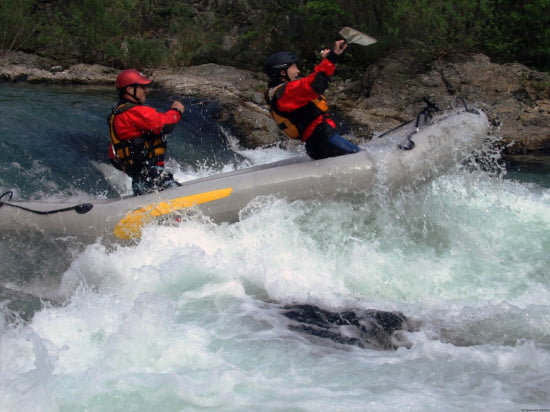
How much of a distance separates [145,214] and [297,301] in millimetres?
1272

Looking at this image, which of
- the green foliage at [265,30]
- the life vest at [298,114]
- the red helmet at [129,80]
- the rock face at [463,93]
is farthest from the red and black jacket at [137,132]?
the green foliage at [265,30]

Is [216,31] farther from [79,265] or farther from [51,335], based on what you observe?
[51,335]

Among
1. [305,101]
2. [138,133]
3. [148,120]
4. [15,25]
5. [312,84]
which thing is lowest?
[138,133]

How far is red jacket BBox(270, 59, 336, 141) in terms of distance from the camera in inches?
172

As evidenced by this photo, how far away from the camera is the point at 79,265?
424cm

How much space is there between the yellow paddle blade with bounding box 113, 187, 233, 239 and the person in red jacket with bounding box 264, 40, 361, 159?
94 cm

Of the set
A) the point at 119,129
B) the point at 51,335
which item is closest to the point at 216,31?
the point at 119,129

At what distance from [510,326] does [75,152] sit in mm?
5033

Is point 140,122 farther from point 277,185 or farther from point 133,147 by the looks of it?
point 277,185

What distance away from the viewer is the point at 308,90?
4.45 meters

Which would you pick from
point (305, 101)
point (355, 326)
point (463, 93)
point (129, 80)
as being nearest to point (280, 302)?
point (355, 326)

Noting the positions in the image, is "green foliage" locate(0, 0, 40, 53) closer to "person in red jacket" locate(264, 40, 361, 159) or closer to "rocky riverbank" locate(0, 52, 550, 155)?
"rocky riverbank" locate(0, 52, 550, 155)

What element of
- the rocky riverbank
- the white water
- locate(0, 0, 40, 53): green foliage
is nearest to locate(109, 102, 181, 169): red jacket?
the white water

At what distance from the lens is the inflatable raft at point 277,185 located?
436 cm
